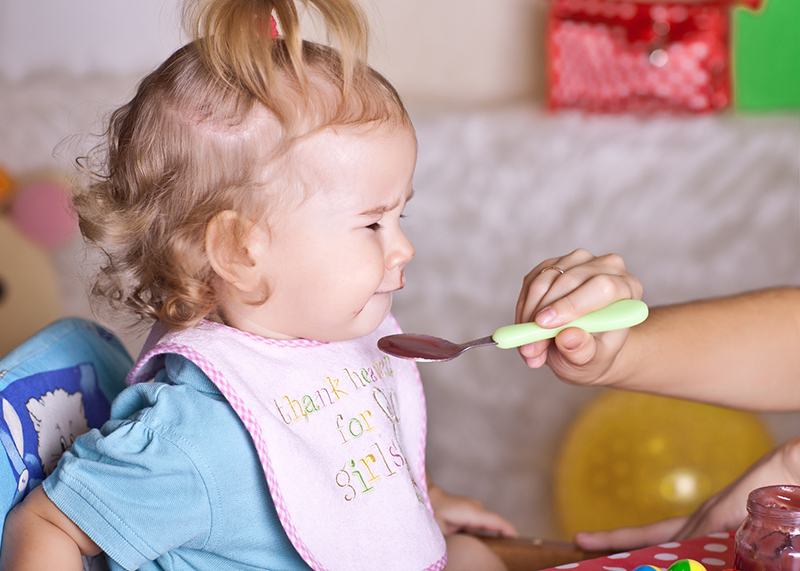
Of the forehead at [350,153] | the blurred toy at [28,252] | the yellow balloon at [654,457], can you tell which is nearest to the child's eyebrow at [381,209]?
the forehead at [350,153]

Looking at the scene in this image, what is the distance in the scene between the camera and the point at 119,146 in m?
0.80

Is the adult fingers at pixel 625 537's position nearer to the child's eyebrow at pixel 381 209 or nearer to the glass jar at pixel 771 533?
the glass jar at pixel 771 533

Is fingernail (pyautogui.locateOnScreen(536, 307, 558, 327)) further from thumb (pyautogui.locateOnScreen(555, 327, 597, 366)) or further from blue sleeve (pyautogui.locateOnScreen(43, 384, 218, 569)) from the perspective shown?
blue sleeve (pyautogui.locateOnScreen(43, 384, 218, 569))

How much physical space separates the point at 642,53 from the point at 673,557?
1570 mm

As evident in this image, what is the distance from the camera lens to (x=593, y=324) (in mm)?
730

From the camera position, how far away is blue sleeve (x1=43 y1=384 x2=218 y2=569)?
2.13 feet

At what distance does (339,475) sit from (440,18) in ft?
5.79

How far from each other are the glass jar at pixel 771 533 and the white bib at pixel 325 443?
33 centimetres

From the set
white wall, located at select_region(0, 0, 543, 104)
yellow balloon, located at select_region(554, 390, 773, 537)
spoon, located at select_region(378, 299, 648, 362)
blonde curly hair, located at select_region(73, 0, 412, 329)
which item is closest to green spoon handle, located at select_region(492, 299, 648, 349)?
spoon, located at select_region(378, 299, 648, 362)

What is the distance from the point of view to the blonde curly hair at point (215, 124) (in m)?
0.73

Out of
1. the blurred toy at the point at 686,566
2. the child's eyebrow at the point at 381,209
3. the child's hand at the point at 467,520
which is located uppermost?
the child's eyebrow at the point at 381,209

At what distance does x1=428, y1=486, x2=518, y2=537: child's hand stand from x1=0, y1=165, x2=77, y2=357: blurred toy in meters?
1.43

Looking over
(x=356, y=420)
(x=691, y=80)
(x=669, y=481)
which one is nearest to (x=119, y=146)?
(x=356, y=420)

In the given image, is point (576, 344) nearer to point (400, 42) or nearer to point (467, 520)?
point (467, 520)
